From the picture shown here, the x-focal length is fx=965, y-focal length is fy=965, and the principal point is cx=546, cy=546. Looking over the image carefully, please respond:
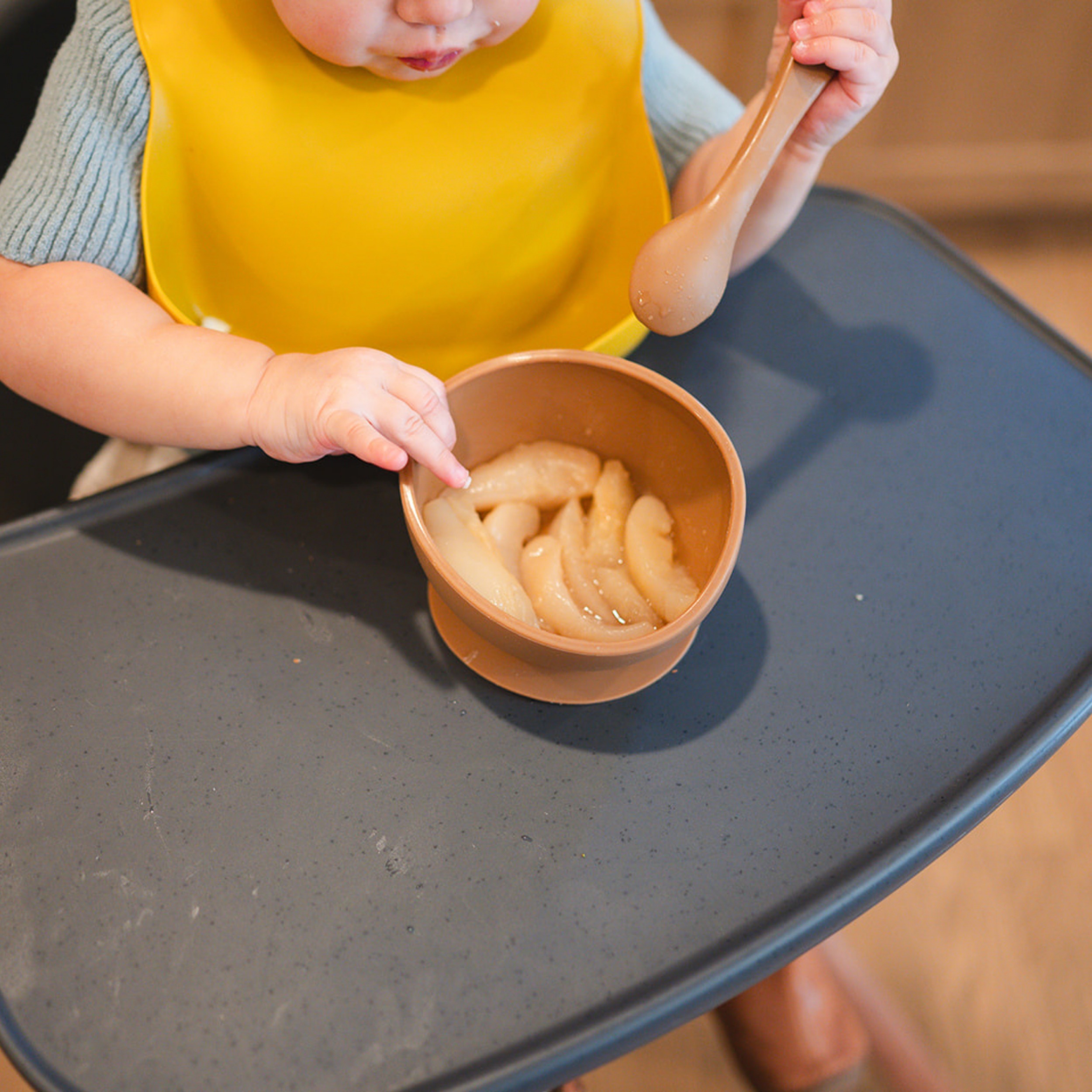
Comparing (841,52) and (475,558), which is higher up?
(841,52)

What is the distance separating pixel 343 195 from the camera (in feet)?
2.11

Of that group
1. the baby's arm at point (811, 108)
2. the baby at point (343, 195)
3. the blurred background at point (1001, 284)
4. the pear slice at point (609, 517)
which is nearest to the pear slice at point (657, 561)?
the pear slice at point (609, 517)

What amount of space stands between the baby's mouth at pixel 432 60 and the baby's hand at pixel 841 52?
0.20 metres

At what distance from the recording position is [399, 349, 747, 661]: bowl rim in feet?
1.53

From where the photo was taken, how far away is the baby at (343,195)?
22.0 inches

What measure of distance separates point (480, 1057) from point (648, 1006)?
79mm

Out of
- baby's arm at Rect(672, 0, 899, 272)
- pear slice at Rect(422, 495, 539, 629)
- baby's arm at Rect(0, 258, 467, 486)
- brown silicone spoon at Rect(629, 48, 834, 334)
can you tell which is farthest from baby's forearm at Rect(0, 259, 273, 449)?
baby's arm at Rect(672, 0, 899, 272)

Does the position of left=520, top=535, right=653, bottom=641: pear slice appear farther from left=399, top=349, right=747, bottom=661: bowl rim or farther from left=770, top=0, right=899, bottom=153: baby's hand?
left=770, top=0, right=899, bottom=153: baby's hand

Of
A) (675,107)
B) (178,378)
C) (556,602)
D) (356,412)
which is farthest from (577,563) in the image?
(675,107)

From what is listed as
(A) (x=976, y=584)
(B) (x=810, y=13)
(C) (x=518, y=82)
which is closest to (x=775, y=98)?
(B) (x=810, y=13)

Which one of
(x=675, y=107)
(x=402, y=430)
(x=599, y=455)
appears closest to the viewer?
(x=402, y=430)

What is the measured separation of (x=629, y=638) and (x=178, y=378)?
0.99 ft

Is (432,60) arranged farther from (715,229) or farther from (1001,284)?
(1001,284)

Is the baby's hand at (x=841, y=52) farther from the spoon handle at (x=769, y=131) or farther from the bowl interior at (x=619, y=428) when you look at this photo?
the bowl interior at (x=619, y=428)
